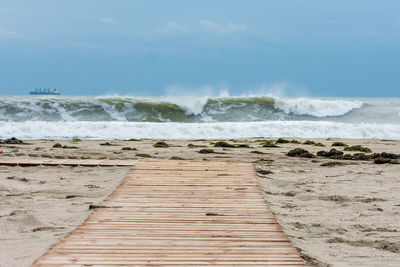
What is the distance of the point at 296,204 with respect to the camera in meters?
5.13

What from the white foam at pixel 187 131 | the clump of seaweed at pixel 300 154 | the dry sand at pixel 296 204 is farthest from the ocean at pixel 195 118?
the dry sand at pixel 296 204

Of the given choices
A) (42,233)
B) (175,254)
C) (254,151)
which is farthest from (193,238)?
(254,151)

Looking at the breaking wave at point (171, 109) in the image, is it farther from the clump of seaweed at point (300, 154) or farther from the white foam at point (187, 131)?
the clump of seaweed at point (300, 154)

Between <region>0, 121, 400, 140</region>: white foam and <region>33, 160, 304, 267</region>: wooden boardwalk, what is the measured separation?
11.3 meters

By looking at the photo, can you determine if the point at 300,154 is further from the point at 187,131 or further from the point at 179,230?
the point at 187,131

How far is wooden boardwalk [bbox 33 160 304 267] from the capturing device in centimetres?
285

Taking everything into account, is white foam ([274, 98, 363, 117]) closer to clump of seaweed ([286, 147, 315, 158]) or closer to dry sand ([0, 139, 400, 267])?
clump of seaweed ([286, 147, 315, 158])

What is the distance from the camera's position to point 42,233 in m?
3.82

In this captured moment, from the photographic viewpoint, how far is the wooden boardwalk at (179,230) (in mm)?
2854

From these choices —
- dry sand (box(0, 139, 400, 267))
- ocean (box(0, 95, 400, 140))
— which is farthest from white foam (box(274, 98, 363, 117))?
dry sand (box(0, 139, 400, 267))

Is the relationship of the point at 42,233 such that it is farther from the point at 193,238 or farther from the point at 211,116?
the point at 211,116

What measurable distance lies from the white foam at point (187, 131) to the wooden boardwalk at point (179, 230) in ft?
37.0

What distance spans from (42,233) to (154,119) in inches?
783

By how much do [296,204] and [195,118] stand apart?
63.7ft
